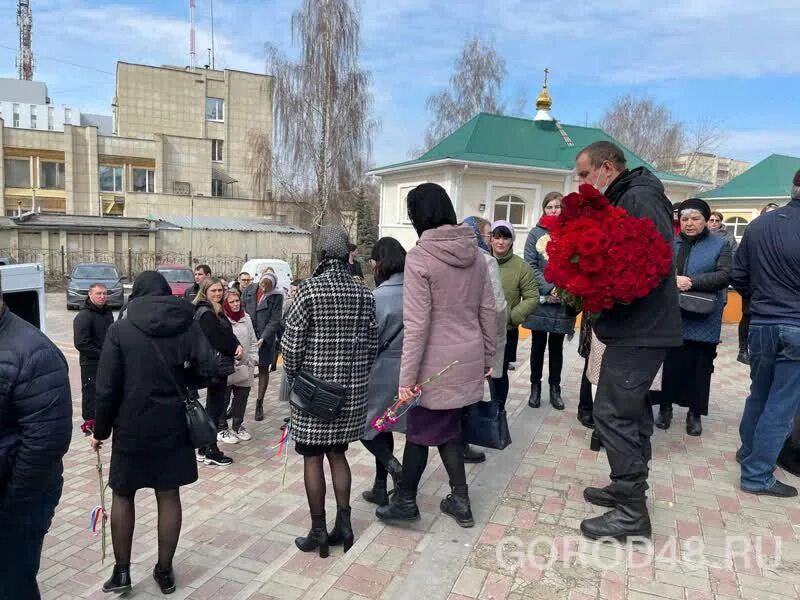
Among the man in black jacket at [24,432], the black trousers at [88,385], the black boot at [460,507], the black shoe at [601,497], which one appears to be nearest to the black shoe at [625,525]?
the black shoe at [601,497]

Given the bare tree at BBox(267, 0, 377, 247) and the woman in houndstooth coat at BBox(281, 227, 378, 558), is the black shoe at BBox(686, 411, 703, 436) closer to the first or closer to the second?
the woman in houndstooth coat at BBox(281, 227, 378, 558)

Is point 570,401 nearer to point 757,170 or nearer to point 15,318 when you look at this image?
point 15,318

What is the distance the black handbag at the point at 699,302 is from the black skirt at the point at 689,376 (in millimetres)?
376

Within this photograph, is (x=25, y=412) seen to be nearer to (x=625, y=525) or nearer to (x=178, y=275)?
(x=625, y=525)

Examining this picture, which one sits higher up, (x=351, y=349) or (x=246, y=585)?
(x=351, y=349)

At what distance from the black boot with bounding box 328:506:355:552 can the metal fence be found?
23453 millimetres

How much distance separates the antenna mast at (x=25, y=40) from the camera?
199ft

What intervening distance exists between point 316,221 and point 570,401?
22140 millimetres

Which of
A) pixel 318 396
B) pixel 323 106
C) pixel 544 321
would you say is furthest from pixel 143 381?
pixel 323 106

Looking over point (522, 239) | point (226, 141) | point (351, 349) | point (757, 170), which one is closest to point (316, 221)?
point (522, 239)

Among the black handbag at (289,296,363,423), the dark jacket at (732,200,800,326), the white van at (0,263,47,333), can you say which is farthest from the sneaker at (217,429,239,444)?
the dark jacket at (732,200,800,326)

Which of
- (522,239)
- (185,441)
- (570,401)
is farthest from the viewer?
(522,239)

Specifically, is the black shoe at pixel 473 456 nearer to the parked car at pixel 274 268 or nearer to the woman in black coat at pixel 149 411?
the woman in black coat at pixel 149 411

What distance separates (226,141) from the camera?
137ft
